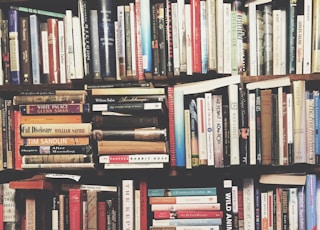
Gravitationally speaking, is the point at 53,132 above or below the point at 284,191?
above

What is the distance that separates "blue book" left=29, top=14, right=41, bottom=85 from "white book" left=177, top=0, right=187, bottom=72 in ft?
1.52

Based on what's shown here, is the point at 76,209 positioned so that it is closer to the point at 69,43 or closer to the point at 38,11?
the point at 69,43

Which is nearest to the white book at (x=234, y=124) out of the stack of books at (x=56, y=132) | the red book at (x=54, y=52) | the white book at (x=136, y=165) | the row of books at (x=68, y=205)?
the white book at (x=136, y=165)

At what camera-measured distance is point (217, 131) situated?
5.04ft

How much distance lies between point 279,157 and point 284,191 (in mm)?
110

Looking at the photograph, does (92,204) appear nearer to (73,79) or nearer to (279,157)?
(73,79)

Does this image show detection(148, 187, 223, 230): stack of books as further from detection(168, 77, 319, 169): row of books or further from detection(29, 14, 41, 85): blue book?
detection(29, 14, 41, 85): blue book

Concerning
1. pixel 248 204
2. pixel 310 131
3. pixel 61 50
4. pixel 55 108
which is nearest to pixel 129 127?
pixel 55 108

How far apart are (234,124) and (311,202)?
34 centimetres

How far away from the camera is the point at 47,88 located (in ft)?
5.23

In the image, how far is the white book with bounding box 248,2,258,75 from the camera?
155 centimetres

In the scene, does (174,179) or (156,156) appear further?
(174,179)

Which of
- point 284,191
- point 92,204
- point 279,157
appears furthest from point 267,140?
point 92,204

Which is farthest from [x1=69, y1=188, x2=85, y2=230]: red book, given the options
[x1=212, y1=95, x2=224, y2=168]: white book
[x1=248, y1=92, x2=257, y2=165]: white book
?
[x1=248, y1=92, x2=257, y2=165]: white book
